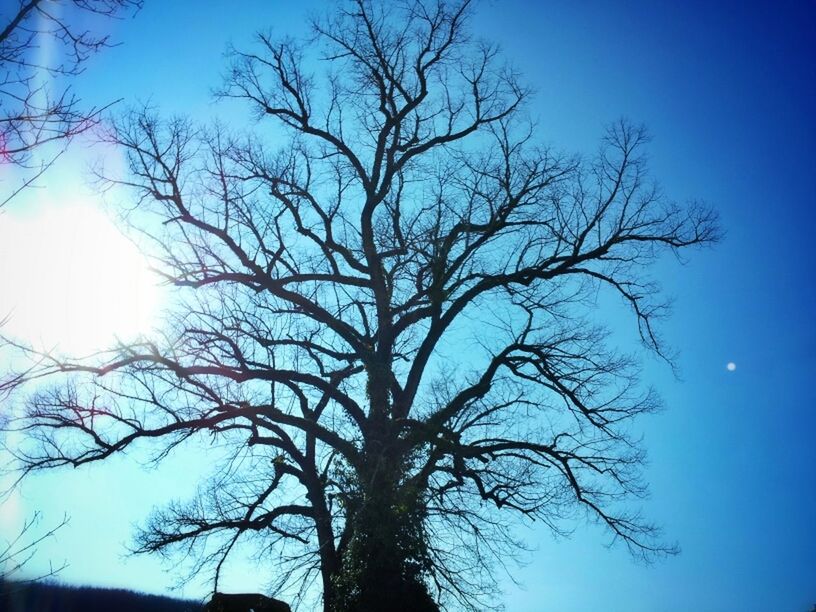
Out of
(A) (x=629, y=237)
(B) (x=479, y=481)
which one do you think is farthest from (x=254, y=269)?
(A) (x=629, y=237)

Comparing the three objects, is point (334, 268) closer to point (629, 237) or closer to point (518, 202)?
point (518, 202)

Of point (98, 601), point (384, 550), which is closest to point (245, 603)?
point (384, 550)

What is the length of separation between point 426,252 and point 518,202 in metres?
2.98

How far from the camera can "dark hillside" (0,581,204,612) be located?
12180 mm

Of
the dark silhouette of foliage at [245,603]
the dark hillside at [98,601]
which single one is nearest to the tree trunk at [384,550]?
the dark silhouette of foliage at [245,603]

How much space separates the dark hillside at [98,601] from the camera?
12.2 meters

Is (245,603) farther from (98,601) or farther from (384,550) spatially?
(98,601)

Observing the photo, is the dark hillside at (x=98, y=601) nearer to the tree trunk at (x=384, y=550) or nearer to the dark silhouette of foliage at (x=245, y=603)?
the dark silhouette of foliage at (x=245, y=603)

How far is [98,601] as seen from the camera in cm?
1405

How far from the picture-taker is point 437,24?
14.7 meters

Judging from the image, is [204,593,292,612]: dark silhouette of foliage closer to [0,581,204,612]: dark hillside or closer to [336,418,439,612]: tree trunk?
[0,581,204,612]: dark hillside

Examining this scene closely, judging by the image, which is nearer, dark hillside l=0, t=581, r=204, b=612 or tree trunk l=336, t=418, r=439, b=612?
tree trunk l=336, t=418, r=439, b=612

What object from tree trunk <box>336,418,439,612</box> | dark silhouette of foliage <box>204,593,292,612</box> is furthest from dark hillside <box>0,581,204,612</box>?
tree trunk <box>336,418,439,612</box>

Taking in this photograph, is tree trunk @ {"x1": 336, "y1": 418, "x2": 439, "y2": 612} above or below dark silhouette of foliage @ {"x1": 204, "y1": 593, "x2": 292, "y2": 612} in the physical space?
above
